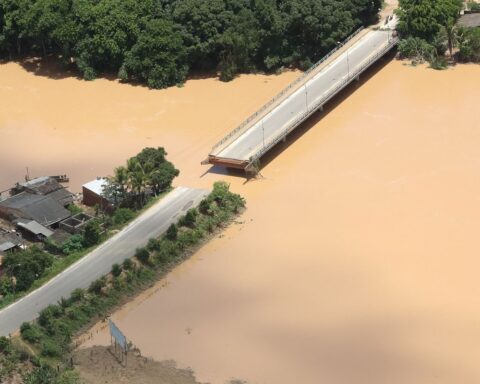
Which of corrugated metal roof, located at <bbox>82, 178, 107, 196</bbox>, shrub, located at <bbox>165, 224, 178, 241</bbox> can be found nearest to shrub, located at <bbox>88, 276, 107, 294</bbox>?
shrub, located at <bbox>165, 224, 178, 241</bbox>

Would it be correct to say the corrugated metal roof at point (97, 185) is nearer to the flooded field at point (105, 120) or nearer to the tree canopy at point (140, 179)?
the tree canopy at point (140, 179)

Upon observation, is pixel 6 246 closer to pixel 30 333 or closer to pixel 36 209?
pixel 36 209

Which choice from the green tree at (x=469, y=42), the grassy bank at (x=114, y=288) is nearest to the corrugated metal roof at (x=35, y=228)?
the grassy bank at (x=114, y=288)

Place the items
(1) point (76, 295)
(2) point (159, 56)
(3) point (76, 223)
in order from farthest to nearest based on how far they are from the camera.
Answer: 1. (2) point (159, 56)
2. (3) point (76, 223)
3. (1) point (76, 295)

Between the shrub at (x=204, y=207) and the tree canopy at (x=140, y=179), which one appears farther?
the tree canopy at (x=140, y=179)

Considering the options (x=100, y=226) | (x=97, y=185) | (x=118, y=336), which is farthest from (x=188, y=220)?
(x=118, y=336)


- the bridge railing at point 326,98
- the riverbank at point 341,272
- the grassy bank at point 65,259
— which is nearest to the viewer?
the riverbank at point 341,272
